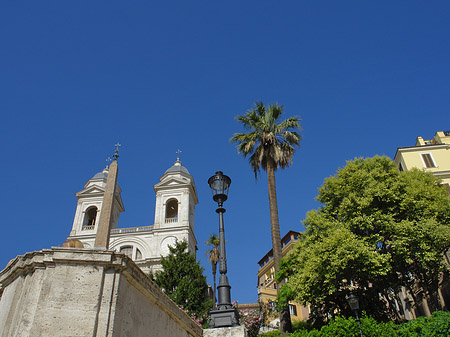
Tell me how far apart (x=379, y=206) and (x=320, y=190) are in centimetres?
366

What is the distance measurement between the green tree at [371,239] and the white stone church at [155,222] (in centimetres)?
2430

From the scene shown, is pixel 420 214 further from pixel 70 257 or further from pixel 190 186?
pixel 190 186

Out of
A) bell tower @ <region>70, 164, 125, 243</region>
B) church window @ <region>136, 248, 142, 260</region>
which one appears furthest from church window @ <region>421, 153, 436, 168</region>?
bell tower @ <region>70, 164, 125, 243</region>

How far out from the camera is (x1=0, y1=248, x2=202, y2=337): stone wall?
447 cm

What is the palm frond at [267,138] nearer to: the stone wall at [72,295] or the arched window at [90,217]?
the stone wall at [72,295]

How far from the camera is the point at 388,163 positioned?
69.9 ft

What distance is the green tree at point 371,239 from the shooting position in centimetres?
1762

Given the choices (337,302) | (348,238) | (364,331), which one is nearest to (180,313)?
(364,331)

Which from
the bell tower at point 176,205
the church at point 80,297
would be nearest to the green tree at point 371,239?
the church at point 80,297

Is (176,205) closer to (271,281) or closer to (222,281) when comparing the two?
(271,281)

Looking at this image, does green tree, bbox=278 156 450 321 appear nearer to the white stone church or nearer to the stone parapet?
the stone parapet

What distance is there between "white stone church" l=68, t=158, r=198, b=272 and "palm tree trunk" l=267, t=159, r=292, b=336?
21.6 meters

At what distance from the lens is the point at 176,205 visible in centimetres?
5003

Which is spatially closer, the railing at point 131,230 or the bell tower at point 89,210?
the railing at point 131,230
